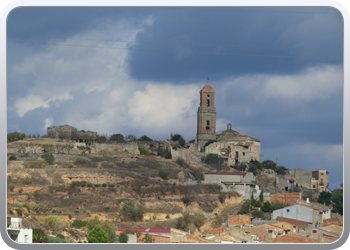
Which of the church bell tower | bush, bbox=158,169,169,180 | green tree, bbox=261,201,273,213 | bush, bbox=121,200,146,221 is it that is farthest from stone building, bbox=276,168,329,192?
bush, bbox=121,200,146,221

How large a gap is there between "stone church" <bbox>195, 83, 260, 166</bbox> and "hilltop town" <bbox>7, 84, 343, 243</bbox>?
0.09 meters

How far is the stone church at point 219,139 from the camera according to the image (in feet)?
128

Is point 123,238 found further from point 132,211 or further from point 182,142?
point 182,142

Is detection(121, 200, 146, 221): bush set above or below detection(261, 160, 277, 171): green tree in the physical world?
below

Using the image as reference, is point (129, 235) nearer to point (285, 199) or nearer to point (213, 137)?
point (285, 199)

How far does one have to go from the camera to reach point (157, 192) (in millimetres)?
28688

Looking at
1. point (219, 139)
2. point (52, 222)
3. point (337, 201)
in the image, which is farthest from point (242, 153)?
point (52, 222)

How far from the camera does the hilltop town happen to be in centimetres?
1919

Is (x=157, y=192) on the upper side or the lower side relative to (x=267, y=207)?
upper

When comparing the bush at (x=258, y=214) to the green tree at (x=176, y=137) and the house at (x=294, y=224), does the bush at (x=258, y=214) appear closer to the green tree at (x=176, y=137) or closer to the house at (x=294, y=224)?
the house at (x=294, y=224)

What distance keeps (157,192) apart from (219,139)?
15526mm

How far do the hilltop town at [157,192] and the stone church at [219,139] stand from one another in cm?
9

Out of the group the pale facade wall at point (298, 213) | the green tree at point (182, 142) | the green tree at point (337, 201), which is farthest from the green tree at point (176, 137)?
the pale facade wall at point (298, 213)

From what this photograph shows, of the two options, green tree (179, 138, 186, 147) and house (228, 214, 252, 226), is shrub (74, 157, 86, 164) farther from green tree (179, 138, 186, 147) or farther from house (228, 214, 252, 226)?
green tree (179, 138, 186, 147)
